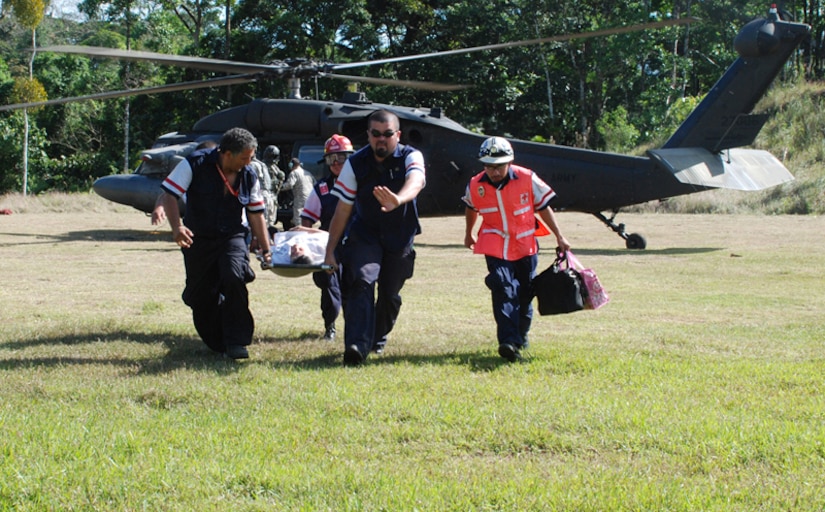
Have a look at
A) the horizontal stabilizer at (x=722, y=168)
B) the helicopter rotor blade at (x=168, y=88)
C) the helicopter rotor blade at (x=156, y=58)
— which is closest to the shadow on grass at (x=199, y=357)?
the helicopter rotor blade at (x=156, y=58)

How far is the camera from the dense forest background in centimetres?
3978

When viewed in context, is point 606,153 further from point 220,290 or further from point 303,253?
point 220,290

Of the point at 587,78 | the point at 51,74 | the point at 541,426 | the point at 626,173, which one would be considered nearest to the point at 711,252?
the point at 626,173

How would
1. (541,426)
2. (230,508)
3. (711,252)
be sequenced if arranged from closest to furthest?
1. (230,508)
2. (541,426)
3. (711,252)

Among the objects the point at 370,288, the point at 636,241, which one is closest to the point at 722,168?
the point at 636,241

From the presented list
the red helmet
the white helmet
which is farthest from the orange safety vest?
the red helmet

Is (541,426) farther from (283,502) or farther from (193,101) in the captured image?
(193,101)

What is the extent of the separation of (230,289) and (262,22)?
35986 mm

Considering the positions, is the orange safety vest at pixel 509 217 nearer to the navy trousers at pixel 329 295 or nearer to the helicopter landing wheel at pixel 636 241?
the navy trousers at pixel 329 295

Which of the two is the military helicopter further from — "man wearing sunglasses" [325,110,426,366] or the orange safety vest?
the orange safety vest

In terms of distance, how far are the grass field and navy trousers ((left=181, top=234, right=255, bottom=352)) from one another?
0.67ft

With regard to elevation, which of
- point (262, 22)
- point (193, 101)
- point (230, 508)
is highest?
point (262, 22)

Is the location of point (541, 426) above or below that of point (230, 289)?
below

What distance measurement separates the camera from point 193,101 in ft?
138
